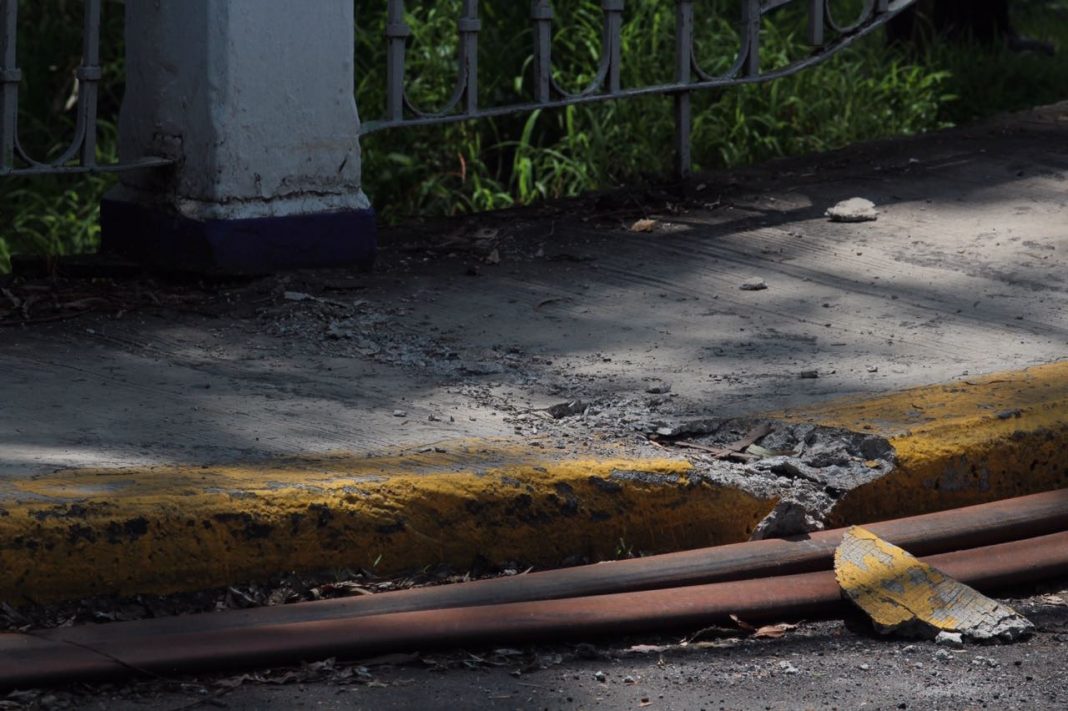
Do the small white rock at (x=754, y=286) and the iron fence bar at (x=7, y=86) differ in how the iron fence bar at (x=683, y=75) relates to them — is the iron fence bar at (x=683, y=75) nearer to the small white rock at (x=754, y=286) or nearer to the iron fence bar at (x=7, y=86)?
the small white rock at (x=754, y=286)

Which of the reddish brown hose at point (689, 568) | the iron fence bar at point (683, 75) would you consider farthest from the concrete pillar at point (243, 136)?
the reddish brown hose at point (689, 568)

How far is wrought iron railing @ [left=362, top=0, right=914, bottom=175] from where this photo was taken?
4496 millimetres

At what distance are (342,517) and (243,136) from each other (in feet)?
5.28

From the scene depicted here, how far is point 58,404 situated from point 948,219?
105 inches

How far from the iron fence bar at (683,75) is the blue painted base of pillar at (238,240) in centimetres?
125

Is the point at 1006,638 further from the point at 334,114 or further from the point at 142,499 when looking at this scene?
the point at 334,114

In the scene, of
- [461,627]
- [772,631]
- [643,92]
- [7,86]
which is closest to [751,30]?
[643,92]

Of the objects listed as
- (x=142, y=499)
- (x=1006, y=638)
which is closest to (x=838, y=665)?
(x=1006, y=638)

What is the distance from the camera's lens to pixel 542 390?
347cm

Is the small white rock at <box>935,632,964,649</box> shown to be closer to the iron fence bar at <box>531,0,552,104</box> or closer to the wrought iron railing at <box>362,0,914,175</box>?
the wrought iron railing at <box>362,0,914,175</box>

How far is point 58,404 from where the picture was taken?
323 centimetres

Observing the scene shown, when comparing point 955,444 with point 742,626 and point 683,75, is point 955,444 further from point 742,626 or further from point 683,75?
point 683,75

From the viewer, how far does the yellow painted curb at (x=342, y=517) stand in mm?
2570

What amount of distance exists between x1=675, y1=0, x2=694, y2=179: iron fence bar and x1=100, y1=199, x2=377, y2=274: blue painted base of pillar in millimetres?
1253
